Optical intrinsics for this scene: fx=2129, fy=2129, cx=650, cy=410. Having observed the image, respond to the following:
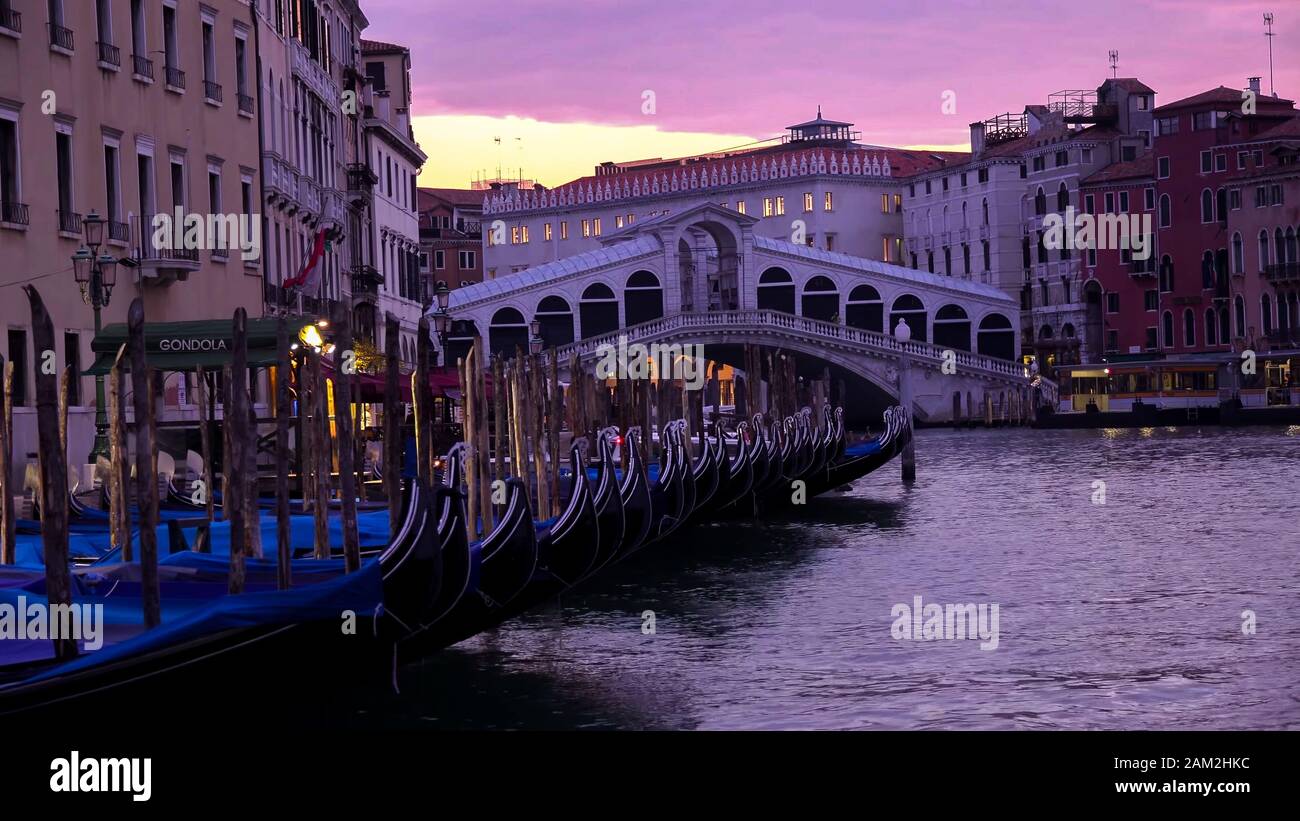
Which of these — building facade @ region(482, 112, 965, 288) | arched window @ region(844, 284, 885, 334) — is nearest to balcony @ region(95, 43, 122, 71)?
arched window @ region(844, 284, 885, 334)

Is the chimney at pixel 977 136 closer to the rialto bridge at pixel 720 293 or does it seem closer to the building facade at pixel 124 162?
the rialto bridge at pixel 720 293

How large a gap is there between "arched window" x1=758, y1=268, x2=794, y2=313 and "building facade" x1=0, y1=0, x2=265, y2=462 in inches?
1203

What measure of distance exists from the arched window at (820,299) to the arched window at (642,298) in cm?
345

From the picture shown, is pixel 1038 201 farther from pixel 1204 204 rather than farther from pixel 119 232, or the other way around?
pixel 119 232

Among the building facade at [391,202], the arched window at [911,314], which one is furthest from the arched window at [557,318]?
the building facade at [391,202]

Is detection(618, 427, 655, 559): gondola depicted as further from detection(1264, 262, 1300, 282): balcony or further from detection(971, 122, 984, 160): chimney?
detection(971, 122, 984, 160): chimney

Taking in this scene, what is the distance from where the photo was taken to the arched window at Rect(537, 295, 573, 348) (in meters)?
48.3

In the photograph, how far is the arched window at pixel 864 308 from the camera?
1940 inches

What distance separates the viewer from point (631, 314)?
49.2 meters

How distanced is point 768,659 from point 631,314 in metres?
39.2

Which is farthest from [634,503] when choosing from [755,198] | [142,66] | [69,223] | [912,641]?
[755,198]

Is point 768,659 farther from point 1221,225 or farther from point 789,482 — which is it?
point 1221,225
